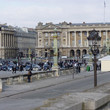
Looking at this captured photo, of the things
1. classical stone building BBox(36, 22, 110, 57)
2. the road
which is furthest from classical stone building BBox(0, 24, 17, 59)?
the road

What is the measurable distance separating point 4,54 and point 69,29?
3513 cm

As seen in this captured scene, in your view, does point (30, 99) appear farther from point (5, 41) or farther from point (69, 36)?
point (5, 41)

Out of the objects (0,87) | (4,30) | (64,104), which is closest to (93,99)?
(64,104)

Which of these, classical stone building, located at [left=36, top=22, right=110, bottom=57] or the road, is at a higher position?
classical stone building, located at [left=36, top=22, right=110, bottom=57]

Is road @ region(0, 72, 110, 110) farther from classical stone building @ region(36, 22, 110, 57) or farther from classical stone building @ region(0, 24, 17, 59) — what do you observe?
classical stone building @ region(0, 24, 17, 59)

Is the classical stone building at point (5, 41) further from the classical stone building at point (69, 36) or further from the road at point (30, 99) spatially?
the road at point (30, 99)

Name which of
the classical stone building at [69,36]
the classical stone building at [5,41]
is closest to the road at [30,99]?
the classical stone building at [69,36]

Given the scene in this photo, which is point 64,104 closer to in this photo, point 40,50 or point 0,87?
point 0,87

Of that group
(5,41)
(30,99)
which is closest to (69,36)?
(5,41)

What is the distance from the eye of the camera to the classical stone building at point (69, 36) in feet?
557

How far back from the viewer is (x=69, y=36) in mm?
175625

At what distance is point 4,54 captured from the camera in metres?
190

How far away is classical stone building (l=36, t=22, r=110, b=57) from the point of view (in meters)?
170

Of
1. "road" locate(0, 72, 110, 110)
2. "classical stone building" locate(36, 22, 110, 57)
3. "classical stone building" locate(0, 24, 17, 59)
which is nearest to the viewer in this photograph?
"road" locate(0, 72, 110, 110)
